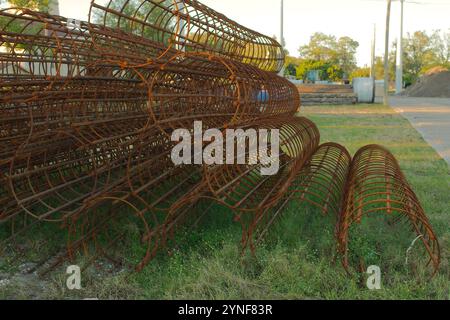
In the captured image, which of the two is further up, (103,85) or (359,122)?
(103,85)

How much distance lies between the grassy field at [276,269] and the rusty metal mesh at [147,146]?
0.41ft

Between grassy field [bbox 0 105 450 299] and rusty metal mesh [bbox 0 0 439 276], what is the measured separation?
124 mm

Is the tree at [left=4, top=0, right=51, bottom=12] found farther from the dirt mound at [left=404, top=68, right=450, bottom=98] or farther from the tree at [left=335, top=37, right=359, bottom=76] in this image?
the tree at [left=335, top=37, right=359, bottom=76]

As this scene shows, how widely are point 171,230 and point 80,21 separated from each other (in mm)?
2366

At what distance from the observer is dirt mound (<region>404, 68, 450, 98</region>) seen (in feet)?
126

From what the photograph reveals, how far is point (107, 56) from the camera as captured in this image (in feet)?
12.6

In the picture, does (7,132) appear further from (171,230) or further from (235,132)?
(235,132)

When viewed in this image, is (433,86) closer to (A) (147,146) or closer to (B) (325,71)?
(B) (325,71)

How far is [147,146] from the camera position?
4.50 metres

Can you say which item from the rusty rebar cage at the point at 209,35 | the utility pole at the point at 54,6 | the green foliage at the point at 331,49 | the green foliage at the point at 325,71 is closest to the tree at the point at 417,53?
the green foliage at the point at 331,49

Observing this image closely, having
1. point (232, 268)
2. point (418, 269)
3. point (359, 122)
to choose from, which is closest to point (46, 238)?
point (232, 268)

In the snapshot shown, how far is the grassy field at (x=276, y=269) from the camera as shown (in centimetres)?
290
